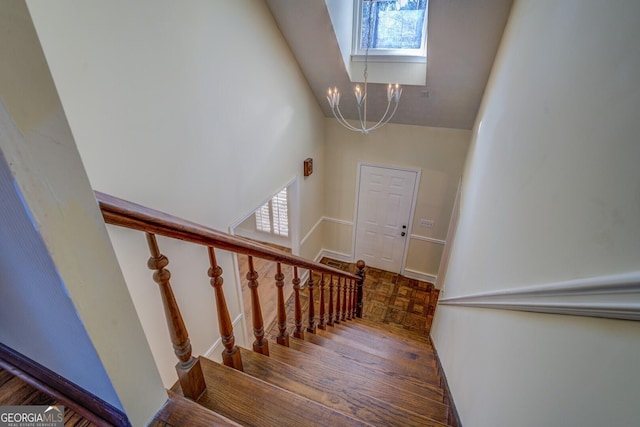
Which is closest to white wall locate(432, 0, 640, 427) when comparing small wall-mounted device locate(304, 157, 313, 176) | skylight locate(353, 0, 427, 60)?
skylight locate(353, 0, 427, 60)

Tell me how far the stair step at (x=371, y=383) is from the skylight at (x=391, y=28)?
3.02 m

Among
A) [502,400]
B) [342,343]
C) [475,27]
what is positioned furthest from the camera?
[475,27]

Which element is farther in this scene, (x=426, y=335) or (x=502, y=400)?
(x=426, y=335)

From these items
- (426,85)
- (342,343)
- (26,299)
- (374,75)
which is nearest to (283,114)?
(374,75)

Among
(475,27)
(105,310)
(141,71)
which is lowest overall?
(105,310)

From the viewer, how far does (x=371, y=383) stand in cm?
168

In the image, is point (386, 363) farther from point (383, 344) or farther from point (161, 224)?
point (161, 224)

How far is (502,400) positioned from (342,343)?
57.4 inches

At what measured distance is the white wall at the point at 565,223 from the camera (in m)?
0.59

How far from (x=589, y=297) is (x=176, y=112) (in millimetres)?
2205

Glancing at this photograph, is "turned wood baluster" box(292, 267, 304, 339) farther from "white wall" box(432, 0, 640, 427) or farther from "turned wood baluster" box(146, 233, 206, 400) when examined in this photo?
"white wall" box(432, 0, 640, 427)

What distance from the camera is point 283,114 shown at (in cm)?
344

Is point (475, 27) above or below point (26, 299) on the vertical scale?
above

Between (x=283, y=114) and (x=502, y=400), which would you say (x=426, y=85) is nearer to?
(x=283, y=114)
